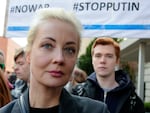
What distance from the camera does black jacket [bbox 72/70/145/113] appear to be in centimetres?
331

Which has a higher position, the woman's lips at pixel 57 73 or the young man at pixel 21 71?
the woman's lips at pixel 57 73

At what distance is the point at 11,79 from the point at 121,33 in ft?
14.1

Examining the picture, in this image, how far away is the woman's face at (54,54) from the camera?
5.99 feet

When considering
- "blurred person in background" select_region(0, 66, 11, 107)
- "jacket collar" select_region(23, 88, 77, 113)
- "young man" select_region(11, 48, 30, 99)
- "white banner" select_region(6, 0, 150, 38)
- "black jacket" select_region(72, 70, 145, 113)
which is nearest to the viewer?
"jacket collar" select_region(23, 88, 77, 113)

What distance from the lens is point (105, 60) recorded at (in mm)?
3311

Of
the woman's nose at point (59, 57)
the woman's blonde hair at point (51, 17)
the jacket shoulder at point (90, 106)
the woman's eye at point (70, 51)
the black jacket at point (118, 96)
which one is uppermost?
the woman's blonde hair at point (51, 17)

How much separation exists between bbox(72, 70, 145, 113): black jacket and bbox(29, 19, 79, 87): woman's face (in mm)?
1507

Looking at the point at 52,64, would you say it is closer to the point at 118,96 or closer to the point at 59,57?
the point at 59,57

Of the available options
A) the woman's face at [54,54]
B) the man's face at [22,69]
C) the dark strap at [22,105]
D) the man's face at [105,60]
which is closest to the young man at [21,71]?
the man's face at [22,69]

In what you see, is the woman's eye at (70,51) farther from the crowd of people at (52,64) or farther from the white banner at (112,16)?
the white banner at (112,16)

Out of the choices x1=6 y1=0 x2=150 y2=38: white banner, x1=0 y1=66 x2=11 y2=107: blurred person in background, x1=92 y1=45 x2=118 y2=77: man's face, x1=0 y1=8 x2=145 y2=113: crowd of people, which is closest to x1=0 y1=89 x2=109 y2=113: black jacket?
x1=0 y1=8 x2=145 y2=113: crowd of people

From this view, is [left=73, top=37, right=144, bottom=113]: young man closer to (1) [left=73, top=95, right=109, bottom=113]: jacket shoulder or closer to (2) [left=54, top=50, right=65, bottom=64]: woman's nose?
(1) [left=73, top=95, right=109, bottom=113]: jacket shoulder

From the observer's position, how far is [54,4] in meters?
4.44

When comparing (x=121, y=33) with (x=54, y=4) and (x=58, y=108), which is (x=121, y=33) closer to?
(x=54, y=4)
